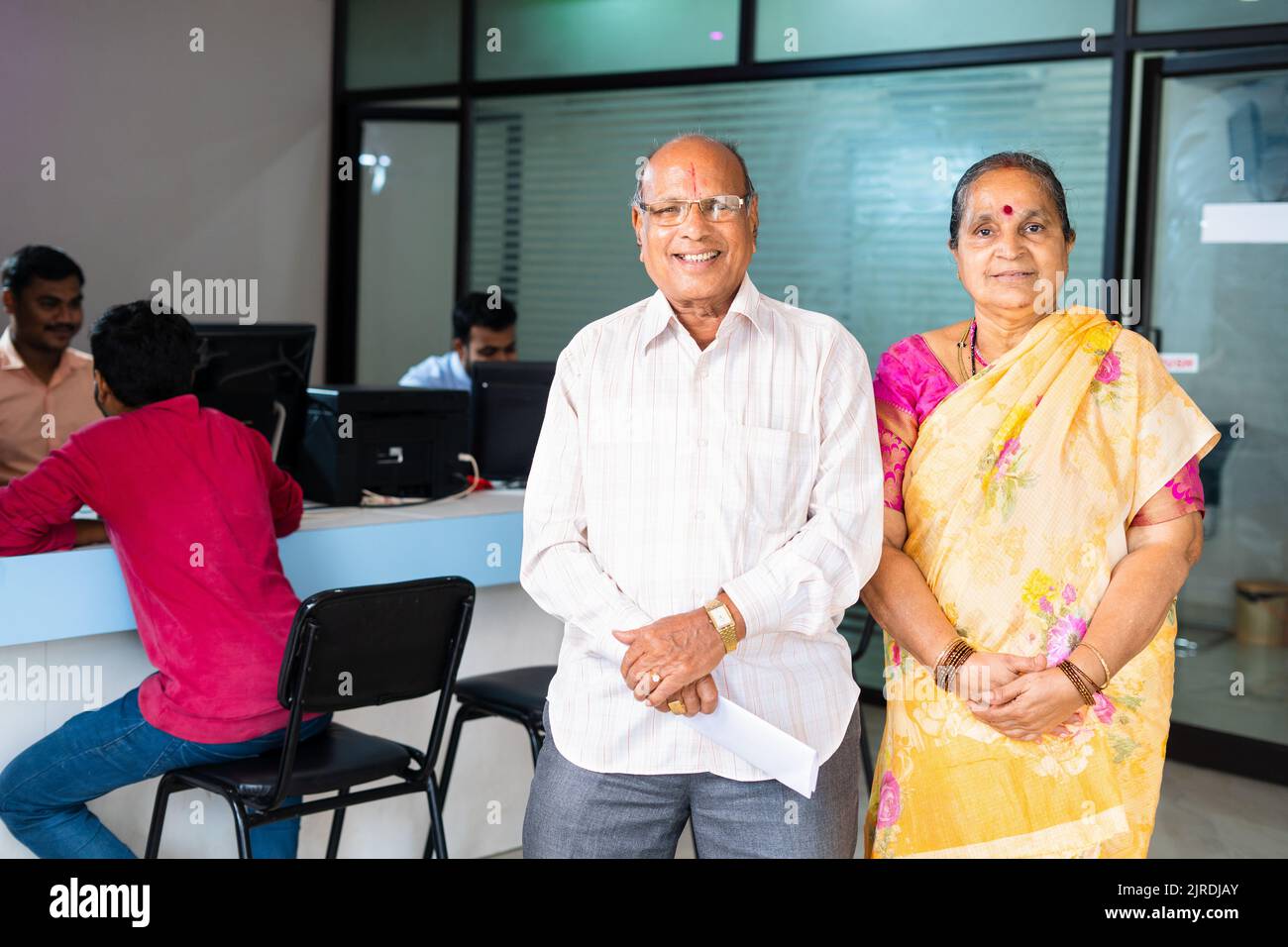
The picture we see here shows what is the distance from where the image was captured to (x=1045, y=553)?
1751 mm

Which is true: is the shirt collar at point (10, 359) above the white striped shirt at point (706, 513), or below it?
above

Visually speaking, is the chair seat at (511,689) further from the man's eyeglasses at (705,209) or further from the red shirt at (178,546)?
the man's eyeglasses at (705,209)

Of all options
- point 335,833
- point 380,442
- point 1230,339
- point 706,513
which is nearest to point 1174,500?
point 706,513

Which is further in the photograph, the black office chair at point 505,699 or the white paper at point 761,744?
the black office chair at point 505,699

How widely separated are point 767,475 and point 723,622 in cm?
19

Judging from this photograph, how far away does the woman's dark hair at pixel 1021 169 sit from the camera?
1.77 m

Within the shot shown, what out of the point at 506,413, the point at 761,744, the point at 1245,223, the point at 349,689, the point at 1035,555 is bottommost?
Answer: the point at 349,689

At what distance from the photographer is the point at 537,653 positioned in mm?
3469

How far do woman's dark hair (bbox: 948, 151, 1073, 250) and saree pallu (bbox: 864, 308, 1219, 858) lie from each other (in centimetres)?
14

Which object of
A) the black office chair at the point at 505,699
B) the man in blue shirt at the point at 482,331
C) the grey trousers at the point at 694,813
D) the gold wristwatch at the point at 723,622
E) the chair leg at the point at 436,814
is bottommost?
the chair leg at the point at 436,814

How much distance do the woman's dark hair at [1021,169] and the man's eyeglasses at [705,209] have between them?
0.99ft

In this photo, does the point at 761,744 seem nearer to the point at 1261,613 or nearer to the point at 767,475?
the point at 767,475

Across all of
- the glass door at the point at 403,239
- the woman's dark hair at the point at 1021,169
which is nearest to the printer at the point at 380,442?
the woman's dark hair at the point at 1021,169

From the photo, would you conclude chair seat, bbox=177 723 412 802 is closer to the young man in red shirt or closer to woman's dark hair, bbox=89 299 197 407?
the young man in red shirt
